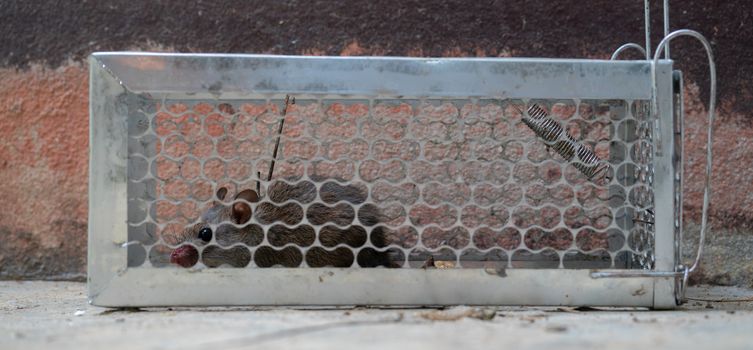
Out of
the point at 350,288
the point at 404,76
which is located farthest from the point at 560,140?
the point at 350,288

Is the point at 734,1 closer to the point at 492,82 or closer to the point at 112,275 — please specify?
the point at 492,82

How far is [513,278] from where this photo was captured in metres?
2.11

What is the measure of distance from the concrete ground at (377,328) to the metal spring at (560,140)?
0.37 metres

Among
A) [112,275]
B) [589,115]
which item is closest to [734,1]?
[589,115]

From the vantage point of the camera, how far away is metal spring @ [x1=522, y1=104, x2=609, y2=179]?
7.36 feet

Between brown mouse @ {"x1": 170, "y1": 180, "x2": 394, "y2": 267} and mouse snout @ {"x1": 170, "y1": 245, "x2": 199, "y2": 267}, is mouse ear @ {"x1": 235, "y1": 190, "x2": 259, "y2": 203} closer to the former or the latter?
brown mouse @ {"x1": 170, "y1": 180, "x2": 394, "y2": 267}

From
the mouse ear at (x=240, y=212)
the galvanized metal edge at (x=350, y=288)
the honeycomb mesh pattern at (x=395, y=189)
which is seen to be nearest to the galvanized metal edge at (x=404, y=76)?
the honeycomb mesh pattern at (x=395, y=189)

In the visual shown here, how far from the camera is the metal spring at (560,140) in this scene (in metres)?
2.24

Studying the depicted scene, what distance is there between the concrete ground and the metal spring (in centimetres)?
37

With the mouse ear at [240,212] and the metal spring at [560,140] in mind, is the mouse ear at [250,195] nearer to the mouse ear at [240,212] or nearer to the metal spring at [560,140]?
the mouse ear at [240,212]

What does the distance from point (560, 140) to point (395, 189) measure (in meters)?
0.93

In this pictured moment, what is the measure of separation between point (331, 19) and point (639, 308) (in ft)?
5.62

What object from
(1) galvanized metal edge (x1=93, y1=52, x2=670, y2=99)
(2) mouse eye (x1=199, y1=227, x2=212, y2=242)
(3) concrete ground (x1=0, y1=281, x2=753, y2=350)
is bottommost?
(3) concrete ground (x1=0, y1=281, x2=753, y2=350)

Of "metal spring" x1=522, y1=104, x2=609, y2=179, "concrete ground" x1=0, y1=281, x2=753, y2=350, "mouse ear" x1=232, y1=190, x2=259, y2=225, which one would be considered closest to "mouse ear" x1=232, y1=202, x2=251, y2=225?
"mouse ear" x1=232, y1=190, x2=259, y2=225
